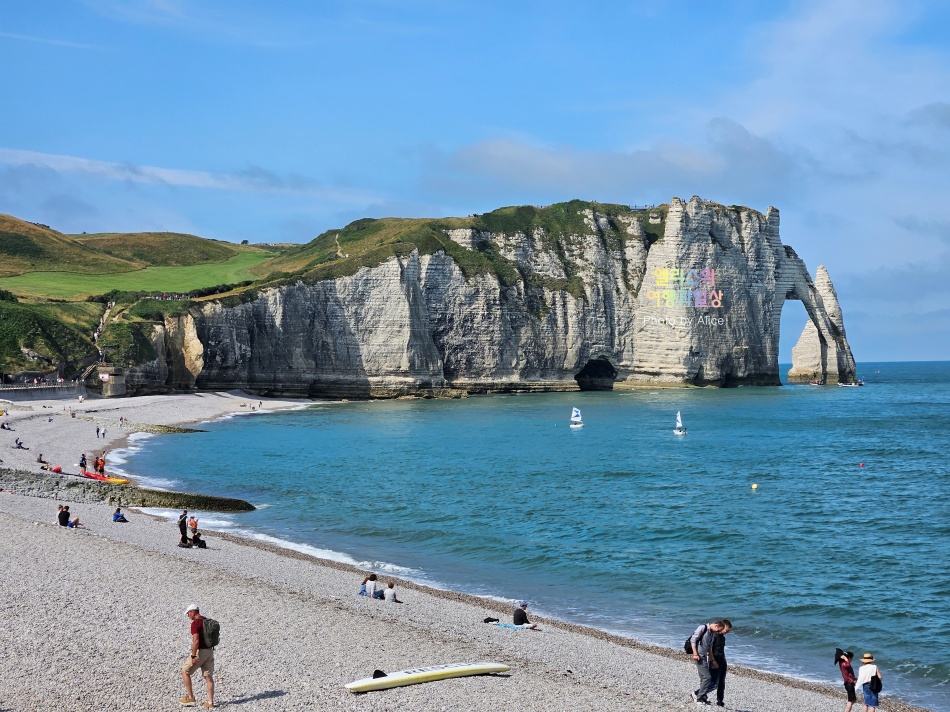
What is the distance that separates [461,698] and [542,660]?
372 cm

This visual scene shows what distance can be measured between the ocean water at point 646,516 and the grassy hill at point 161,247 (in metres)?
94.9

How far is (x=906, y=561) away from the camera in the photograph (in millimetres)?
30328

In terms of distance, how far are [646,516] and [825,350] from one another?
109127 millimetres

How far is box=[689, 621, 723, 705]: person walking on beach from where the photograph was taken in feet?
54.2

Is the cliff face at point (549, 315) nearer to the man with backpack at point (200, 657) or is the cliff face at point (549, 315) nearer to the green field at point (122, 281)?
the green field at point (122, 281)

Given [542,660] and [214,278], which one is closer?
[542,660]

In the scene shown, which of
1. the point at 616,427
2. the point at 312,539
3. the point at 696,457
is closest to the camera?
the point at 312,539

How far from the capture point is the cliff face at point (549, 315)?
109375mm

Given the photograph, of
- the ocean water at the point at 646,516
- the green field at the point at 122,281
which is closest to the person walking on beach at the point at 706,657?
the ocean water at the point at 646,516

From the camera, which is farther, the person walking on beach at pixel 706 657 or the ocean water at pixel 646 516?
the ocean water at pixel 646 516

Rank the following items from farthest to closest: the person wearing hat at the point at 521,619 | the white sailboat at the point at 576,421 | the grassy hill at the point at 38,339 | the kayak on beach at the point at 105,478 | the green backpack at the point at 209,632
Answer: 1. the grassy hill at the point at 38,339
2. the white sailboat at the point at 576,421
3. the kayak on beach at the point at 105,478
4. the person wearing hat at the point at 521,619
5. the green backpack at the point at 209,632

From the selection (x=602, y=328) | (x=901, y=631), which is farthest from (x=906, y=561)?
(x=602, y=328)

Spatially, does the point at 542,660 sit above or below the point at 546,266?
below

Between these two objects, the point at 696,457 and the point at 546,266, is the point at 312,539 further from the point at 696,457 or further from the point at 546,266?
the point at 546,266
